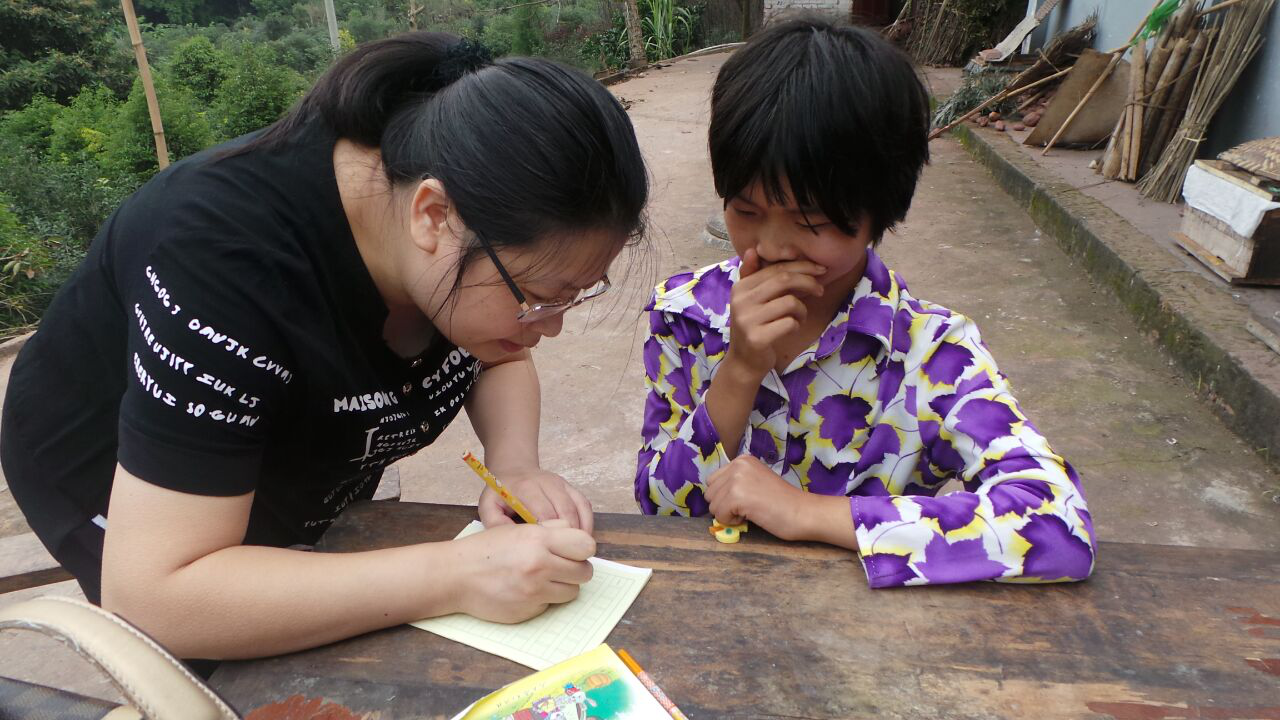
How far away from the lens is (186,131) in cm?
748

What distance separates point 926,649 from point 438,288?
73 centimetres

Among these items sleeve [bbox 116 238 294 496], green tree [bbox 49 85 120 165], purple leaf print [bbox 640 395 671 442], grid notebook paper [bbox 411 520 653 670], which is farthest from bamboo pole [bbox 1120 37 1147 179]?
green tree [bbox 49 85 120 165]

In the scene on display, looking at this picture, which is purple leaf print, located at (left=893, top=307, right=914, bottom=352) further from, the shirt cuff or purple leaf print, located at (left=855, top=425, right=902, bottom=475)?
the shirt cuff

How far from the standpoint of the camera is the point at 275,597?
0.90 metres

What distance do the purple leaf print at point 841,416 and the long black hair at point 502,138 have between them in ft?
1.60

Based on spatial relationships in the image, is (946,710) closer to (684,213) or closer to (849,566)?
(849,566)

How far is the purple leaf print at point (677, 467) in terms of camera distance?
4.35 ft

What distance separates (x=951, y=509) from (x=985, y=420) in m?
0.17

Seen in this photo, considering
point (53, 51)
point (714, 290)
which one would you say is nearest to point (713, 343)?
point (714, 290)

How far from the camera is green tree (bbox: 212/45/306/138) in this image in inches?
362

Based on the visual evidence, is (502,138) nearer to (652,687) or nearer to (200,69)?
(652,687)

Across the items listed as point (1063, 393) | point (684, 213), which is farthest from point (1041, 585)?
point (684, 213)

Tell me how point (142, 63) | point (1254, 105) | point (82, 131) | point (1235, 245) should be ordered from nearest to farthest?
point (1235, 245) → point (1254, 105) → point (142, 63) → point (82, 131)

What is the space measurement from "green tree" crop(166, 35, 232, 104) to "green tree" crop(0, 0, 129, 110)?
0.86 meters
